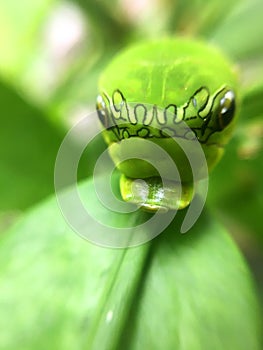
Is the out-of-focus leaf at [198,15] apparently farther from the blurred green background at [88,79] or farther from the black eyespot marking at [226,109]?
the black eyespot marking at [226,109]

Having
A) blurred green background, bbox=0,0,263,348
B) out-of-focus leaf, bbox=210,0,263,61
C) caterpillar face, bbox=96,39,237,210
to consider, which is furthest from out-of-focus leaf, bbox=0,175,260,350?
out-of-focus leaf, bbox=210,0,263,61

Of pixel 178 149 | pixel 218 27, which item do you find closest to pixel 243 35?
pixel 218 27

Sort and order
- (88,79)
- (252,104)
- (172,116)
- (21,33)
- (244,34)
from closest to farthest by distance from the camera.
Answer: (172,116) → (252,104) → (244,34) → (88,79) → (21,33)

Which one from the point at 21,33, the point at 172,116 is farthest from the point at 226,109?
the point at 21,33

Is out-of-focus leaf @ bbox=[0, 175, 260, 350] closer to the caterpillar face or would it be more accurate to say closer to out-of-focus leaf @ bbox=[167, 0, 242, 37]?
the caterpillar face

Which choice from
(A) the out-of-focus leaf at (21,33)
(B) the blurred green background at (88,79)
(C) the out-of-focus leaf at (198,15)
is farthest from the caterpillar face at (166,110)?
(A) the out-of-focus leaf at (21,33)

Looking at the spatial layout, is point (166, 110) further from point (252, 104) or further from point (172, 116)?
point (252, 104)
